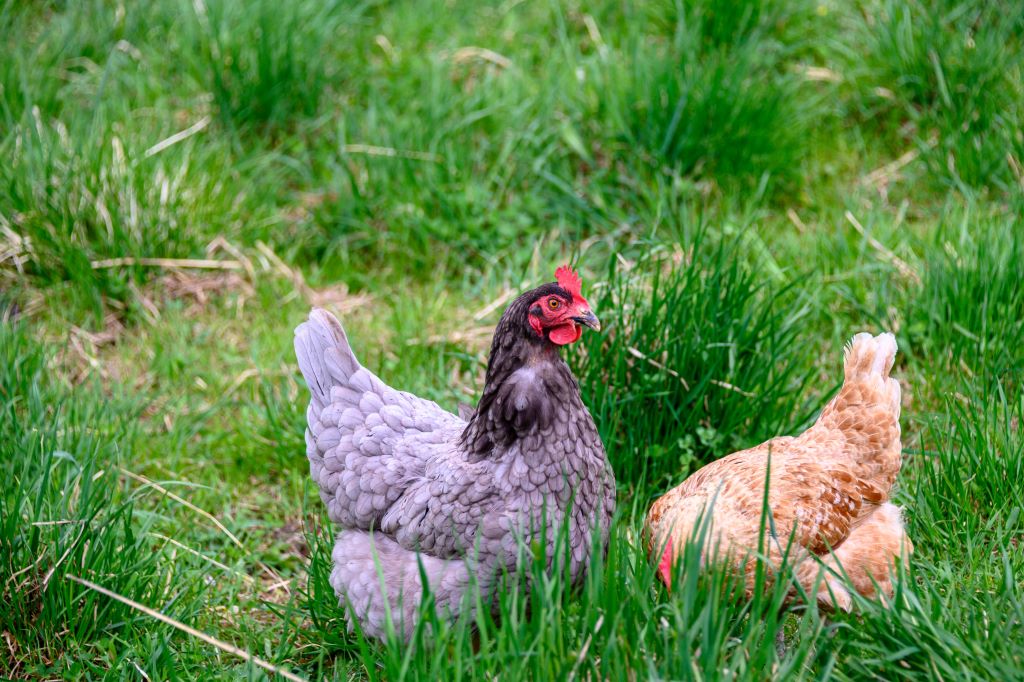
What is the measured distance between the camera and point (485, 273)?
5195mm

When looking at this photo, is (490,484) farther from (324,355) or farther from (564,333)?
(324,355)

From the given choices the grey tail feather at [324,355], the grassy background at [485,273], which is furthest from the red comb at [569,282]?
the grey tail feather at [324,355]

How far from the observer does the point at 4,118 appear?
18.0ft

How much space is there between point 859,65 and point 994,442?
2.97m

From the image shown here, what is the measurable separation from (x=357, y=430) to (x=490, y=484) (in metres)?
0.66

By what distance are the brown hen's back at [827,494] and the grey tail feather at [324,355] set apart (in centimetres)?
123

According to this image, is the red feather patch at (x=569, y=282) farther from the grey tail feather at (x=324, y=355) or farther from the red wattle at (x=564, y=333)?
the grey tail feather at (x=324, y=355)

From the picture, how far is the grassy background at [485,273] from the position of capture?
3096mm

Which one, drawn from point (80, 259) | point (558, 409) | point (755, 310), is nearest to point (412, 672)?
point (558, 409)

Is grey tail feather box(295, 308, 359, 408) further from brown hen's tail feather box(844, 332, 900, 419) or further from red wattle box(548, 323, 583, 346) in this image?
brown hen's tail feather box(844, 332, 900, 419)

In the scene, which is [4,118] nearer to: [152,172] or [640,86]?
[152,172]

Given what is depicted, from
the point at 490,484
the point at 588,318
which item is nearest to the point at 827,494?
the point at 588,318

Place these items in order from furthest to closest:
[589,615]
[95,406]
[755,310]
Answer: [95,406] < [755,310] < [589,615]

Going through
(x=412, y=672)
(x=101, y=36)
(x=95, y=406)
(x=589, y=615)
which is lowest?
(x=95, y=406)
